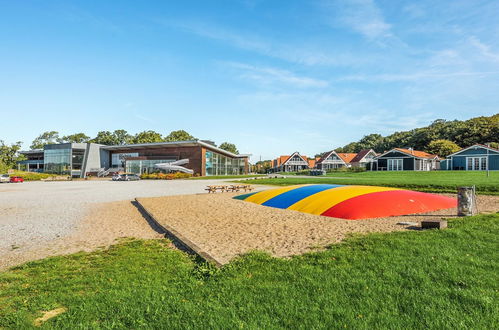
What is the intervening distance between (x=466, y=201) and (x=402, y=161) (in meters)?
47.5

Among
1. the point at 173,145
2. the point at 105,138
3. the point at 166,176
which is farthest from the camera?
the point at 105,138

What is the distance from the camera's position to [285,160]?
8131cm

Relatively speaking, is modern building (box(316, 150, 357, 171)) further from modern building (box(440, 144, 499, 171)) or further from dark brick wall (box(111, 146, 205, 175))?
dark brick wall (box(111, 146, 205, 175))

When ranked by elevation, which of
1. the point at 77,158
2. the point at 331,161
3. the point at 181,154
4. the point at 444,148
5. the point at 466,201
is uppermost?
the point at 444,148

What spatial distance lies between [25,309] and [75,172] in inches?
2728

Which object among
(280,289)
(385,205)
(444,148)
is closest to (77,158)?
(385,205)

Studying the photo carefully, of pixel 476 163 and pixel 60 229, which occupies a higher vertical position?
pixel 476 163

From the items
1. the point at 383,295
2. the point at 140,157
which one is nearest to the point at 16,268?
the point at 383,295

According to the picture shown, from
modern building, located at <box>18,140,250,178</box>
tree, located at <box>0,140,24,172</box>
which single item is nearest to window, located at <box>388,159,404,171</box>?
modern building, located at <box>18,140,250,178</box>

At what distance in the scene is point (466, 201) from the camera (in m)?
9.20

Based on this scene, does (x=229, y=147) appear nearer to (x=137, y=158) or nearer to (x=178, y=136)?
(x=178, y=136)

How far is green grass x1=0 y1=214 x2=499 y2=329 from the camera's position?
329 centimetres

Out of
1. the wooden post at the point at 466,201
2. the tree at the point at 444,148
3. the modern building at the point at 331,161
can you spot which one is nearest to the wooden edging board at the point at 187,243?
the wooden post at the point at 466,201

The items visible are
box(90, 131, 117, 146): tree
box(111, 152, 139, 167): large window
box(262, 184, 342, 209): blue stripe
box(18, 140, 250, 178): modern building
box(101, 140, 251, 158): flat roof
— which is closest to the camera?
box(262, 184, 342, 209): blue stripe
